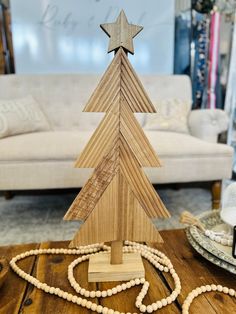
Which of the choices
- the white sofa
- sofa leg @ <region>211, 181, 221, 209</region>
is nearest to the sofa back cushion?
the white sofa

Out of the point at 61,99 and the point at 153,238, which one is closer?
the point at 153,238

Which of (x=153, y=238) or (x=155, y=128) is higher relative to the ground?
(x=153, y=238)

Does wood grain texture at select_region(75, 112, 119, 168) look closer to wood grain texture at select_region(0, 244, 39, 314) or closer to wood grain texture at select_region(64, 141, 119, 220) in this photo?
wood grain texture at select_region(64, 141, 119, 220)

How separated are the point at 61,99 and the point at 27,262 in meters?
1.41

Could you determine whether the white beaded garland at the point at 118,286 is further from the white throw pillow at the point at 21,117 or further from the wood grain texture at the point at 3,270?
the white throw pillow at the point at 21,117

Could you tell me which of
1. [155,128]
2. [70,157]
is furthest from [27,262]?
[155,128]

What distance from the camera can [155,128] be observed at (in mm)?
1723

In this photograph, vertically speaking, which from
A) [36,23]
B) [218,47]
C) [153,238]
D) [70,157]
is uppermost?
[36,23]

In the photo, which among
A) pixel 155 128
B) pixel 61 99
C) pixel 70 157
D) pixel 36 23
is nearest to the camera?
pixel 70 157

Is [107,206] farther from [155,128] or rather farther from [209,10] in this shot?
[209,10]

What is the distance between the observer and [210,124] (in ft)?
5.22

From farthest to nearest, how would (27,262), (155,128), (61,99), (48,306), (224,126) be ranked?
1. (61,99)
2. (155,128)
3. (224,126)
4. (27,262)
5. (48,306)

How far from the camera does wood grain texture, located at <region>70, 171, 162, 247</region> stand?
515 mm

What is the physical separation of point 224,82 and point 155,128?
93cm
